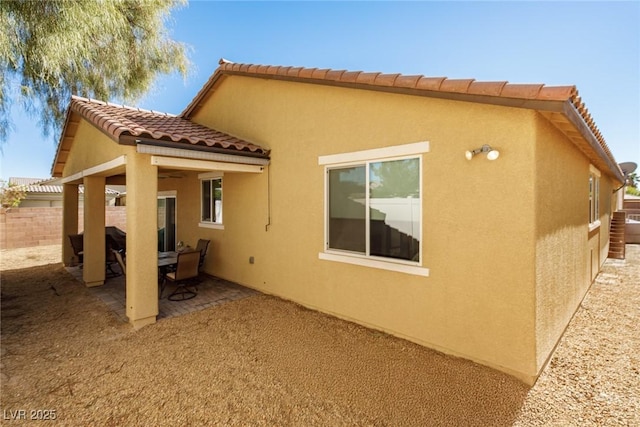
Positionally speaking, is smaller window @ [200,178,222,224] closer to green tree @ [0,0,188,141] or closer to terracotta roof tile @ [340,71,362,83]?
green tree @ [0,0,188,141]

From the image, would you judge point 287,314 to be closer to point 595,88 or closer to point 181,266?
point 181,266

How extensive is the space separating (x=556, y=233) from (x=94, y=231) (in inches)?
507

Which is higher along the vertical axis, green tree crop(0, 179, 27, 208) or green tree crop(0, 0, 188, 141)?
green tree crop(0, 0, 188, 141)

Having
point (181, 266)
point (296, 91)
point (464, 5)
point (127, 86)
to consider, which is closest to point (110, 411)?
point (181, 266)

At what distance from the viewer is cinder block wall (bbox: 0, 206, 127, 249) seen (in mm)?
17719

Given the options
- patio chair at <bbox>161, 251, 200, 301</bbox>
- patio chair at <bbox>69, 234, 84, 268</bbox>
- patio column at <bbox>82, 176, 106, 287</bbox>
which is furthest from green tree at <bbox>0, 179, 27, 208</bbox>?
patio chair at <bbox>161, 251, 200, 301</bbox>

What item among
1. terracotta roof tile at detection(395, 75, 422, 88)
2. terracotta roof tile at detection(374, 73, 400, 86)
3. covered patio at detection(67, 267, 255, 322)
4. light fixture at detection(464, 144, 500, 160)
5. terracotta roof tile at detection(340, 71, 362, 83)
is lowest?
covered patio at detection(67, 267, 255, 322)

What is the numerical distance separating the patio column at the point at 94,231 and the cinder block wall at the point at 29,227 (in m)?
12.9

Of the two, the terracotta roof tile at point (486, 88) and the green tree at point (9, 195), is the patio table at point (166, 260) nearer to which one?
the terracotta roof tile at point (486, 88)

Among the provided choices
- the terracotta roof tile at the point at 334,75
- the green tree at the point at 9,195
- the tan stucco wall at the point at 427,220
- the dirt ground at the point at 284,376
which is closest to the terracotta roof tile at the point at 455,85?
Answer: the tan stucco wall at the point at 427,220

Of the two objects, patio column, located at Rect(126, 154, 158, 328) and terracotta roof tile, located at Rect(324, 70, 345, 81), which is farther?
terracotta roof tile, located at Rect(324, 70, 345, 81)

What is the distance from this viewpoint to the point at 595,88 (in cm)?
1046

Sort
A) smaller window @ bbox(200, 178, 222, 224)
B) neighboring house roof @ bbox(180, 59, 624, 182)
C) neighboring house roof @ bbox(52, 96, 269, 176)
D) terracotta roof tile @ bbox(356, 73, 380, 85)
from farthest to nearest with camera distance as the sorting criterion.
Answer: smaller window @ bbox(200, 178, 222, 224), neighboring house roof @ bbox(52, 96, 269, 176), terracotta roof tile @ bbox(356, 73, 380, 85), neighboring house roof @ bbox(180, 59, 624, 182)

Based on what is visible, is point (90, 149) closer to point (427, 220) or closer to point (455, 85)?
point (427, 220)
